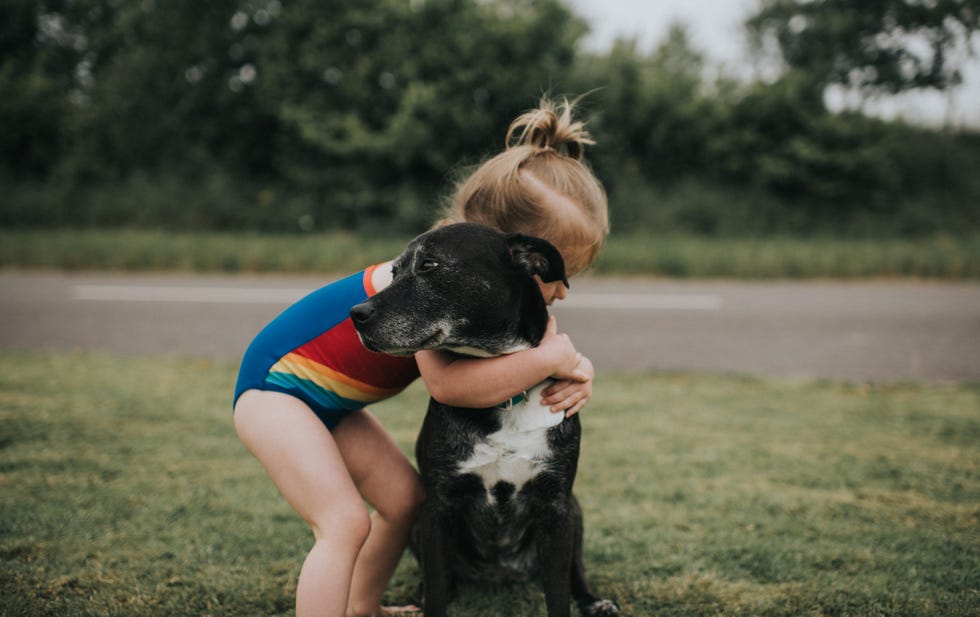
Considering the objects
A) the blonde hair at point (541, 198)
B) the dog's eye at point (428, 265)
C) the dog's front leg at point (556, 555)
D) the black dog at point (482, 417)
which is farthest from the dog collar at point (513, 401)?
the blonde hair at point (541, 198)

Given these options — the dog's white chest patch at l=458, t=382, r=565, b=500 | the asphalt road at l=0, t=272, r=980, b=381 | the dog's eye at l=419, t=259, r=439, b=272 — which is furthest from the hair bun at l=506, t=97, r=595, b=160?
the asphalt road at l=0, t=272, r=980, b=381

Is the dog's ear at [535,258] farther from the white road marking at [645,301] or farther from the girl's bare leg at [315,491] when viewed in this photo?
the white road marking at [645,301]

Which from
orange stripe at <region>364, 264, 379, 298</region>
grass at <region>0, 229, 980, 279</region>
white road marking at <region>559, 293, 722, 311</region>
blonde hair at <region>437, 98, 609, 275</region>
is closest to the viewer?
orange stripe at <region>364, 264, 379, 298</region>

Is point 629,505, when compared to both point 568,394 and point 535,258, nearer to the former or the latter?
point 568,394

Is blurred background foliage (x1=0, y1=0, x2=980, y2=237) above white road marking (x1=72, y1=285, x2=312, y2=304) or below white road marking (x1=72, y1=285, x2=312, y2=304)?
above

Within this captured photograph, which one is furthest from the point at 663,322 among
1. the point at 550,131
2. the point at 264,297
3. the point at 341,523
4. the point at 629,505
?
the point at 341,523

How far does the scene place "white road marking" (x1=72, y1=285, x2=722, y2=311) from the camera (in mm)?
8727

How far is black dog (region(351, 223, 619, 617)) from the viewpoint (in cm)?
222

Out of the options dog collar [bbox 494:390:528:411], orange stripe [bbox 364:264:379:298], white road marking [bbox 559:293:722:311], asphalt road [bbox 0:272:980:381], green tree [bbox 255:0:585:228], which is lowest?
asphalt road [bbox 0:272:980:381]

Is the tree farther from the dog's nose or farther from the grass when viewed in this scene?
the dog's nose

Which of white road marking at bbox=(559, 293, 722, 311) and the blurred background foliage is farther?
the blurred background foliage

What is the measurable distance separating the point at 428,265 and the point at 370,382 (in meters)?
0.51

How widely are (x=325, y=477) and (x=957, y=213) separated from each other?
1659cm

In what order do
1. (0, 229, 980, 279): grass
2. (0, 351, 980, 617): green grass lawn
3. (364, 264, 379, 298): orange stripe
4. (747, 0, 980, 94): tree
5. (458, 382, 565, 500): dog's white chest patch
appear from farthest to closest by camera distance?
(747, 0, 980, 94): tree, (0, 229, 980, 279): grass, (0, 351, 980, 617): green grass lawn, (364, 264, 379, 298): orange stripe, (458, 382, 565, 500): dog's white chest patch
